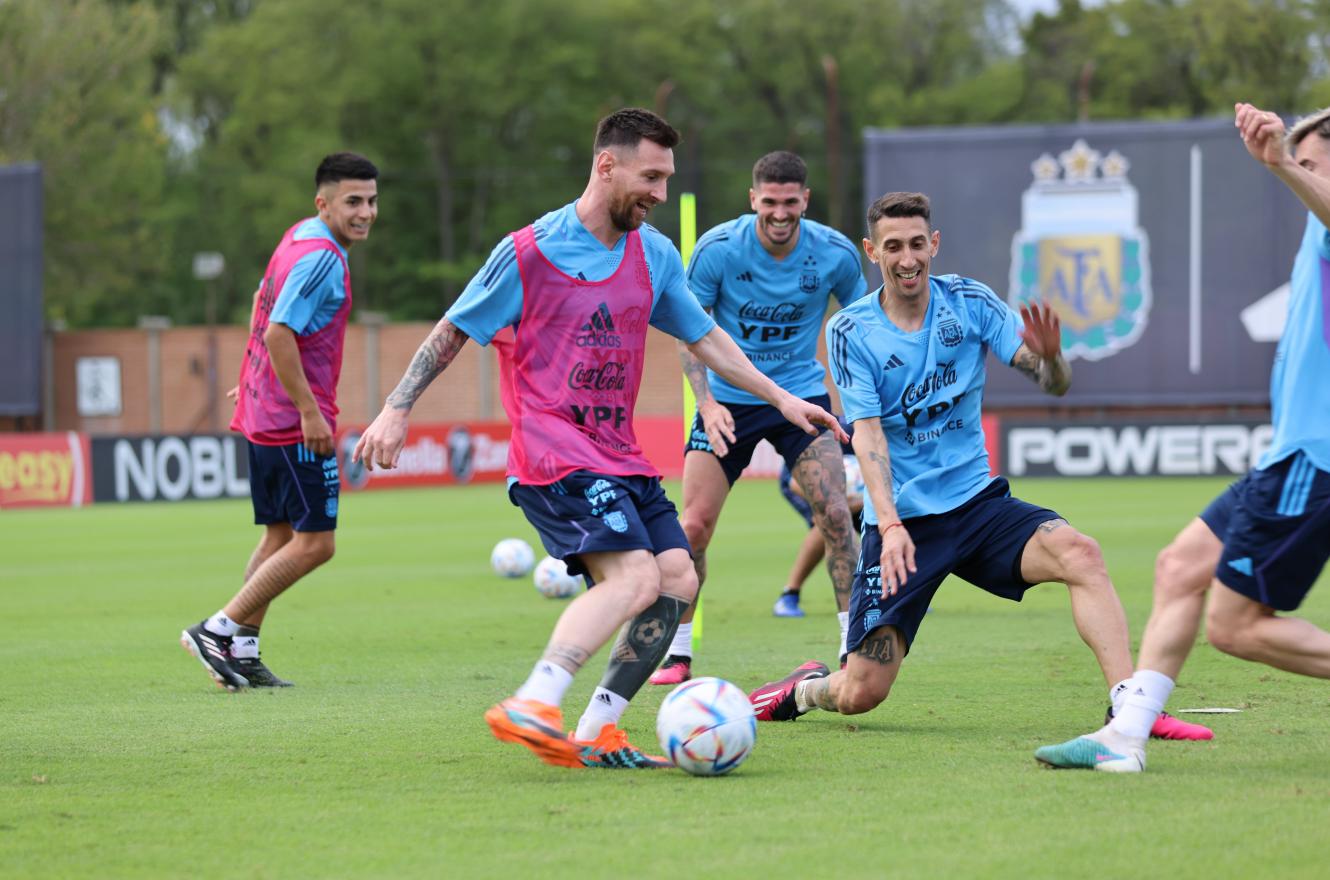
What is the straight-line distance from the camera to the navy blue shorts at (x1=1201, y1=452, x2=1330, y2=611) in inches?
204

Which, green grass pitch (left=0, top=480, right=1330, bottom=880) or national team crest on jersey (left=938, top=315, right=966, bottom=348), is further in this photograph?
national team crest on jersey (left=938, top=315, right=966, bottom=348)

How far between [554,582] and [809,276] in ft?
13.9

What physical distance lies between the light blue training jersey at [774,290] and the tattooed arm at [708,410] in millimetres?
610

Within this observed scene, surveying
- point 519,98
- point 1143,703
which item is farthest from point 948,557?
point 519,98

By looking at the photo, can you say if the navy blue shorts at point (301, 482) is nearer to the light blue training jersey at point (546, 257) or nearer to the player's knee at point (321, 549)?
the player's knee at point (321, 549)

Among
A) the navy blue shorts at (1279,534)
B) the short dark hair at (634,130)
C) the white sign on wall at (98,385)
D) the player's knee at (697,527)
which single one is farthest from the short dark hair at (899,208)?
the white sign on wall at (98,385)

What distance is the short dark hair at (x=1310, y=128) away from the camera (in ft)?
17.2

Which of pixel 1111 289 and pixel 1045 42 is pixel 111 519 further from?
pixel 1045 42

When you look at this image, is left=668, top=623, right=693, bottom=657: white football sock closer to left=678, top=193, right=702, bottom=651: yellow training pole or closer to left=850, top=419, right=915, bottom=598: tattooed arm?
left=678, top=193, right=702, bottom=651: yellow training pole

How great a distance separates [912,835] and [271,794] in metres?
2.06

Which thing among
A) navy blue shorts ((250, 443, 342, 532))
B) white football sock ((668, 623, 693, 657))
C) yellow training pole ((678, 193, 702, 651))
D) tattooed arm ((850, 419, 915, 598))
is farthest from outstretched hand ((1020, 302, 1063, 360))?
navy blue shorts ((250, 443, 342, 532))

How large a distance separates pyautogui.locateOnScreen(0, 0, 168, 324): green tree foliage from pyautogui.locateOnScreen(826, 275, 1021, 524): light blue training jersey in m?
42.0

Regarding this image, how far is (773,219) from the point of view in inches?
340

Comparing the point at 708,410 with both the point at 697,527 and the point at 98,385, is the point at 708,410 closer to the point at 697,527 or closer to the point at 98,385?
the point at 697,527
